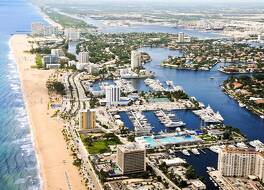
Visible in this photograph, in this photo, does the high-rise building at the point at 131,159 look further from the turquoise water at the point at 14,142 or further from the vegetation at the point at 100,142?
the turquoise water at the point at 14,142

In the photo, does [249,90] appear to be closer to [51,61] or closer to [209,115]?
[209,115]

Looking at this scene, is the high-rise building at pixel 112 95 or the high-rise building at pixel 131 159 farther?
the high-rise building at pixel 112 95

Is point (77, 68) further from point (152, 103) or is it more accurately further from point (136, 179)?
point (136, 179)

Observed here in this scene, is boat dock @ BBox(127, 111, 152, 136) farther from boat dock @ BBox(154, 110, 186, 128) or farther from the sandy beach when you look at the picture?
the sandy beach

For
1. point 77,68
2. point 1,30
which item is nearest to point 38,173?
point 77,68

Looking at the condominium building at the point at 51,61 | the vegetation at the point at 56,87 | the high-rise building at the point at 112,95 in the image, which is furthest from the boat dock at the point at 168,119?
the condominium building at the point at 51,61

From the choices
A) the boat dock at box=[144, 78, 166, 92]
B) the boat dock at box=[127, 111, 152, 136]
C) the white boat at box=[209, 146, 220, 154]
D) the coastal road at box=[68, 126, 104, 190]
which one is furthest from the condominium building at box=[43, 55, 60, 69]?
the white boat at box=[209, 146, 220, 154]
